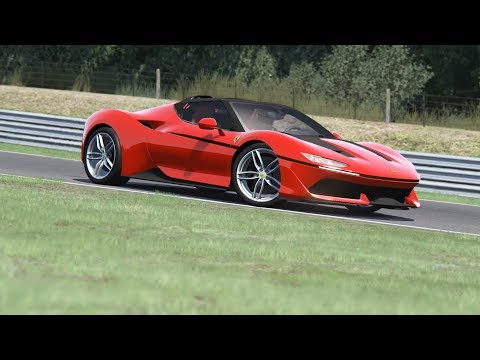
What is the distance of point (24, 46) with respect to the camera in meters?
43.4

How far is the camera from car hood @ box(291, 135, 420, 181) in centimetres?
1363

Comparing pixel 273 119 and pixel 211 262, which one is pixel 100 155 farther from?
pixel 211 262

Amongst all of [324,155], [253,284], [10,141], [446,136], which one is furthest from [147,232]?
[446,136]

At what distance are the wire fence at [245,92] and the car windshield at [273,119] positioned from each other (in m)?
13.2

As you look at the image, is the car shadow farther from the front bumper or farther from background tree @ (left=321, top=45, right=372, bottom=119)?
background tree @ (left=321, top=45, right=372, bottom=119)

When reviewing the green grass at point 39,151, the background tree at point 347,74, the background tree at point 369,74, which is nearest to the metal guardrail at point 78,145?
the green grass at point 39,151

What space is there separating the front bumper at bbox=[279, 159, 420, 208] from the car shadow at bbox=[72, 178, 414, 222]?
296 mm

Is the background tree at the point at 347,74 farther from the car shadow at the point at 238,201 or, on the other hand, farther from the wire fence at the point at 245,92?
the car shadow at the point at 238,201

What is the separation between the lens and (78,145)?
2234 cm

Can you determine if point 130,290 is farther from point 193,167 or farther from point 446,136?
point 446,136

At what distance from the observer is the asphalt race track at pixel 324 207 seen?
13711 millimetres

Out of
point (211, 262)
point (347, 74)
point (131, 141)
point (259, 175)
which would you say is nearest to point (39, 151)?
point (131, 141)

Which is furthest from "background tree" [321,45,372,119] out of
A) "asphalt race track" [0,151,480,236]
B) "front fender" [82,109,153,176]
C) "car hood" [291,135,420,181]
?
"car hood" [291,135,420,181]
